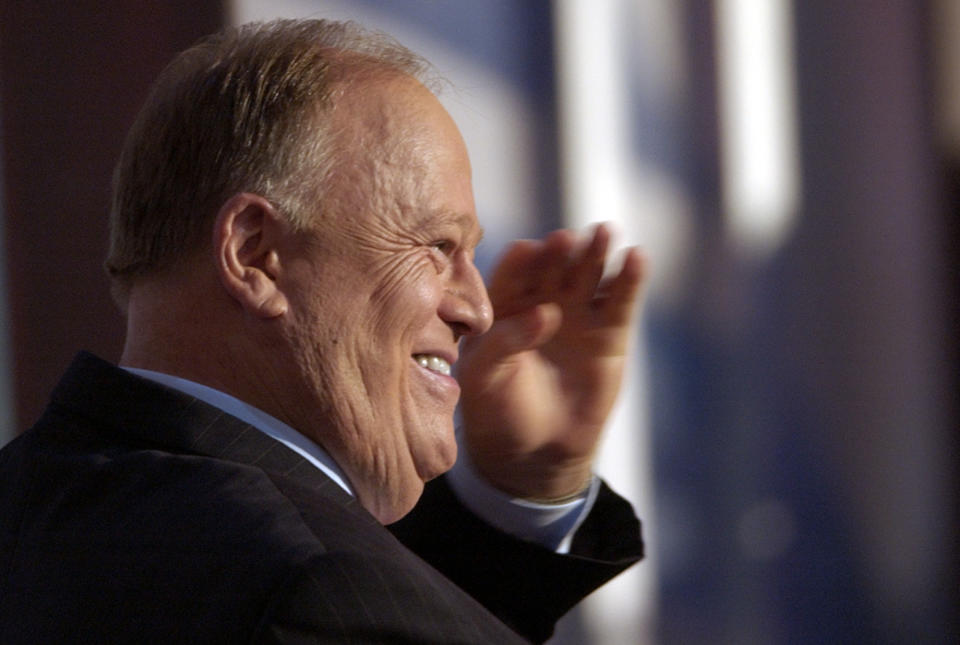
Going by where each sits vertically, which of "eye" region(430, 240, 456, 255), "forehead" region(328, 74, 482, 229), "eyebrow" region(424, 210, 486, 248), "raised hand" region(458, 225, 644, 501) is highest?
"forehead" region(328, 74, 482, 229)

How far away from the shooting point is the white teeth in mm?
1382

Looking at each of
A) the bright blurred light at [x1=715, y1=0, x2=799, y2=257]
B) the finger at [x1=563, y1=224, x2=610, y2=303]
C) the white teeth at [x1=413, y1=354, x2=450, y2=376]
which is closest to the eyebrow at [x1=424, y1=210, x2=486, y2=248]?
the white teeth at [x1=413, y1=354, x2=450, y2=376]

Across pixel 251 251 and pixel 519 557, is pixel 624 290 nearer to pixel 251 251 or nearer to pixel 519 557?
pixel 519 557

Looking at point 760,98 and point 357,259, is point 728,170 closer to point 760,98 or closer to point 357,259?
point 760,98

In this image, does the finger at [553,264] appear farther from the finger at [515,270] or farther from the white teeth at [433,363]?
the white teeth at [433,363]

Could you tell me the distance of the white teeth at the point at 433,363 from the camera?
138 centimetres

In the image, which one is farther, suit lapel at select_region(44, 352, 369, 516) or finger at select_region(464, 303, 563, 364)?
finger at select_region(464, 303, 563, 364)

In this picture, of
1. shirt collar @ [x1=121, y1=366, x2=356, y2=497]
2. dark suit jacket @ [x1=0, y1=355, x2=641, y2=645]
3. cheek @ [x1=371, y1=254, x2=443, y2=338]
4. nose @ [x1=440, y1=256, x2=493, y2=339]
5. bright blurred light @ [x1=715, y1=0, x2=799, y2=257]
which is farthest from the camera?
bright blurred light @ [x1=715, y1=0, x2=799, y2=257]

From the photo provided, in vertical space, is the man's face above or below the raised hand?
above

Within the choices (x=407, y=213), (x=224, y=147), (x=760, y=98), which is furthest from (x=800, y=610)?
(x=224, y=147)

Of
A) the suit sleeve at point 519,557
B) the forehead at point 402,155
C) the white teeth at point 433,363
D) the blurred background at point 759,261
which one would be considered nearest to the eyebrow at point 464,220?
the forehead at point 402,155

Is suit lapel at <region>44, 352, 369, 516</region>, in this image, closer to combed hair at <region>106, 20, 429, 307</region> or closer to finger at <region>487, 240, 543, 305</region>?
combed hair at <region>106, 20, 429, 307</region>

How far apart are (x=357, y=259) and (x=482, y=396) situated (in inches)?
18.8

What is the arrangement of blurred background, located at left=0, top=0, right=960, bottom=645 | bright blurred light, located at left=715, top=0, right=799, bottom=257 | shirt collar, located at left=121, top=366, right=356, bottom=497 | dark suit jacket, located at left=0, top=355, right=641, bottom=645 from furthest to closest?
bright blurred light, located at left=715, top=0, right=799, bottom=257
blurred background, located at left=0, top=0, right=960, bottom=645
shirt collar, located at left=121, top=366, right=356, bottom=497
dark suit jacket, located at left=0, top=355, right=641, bottom=645
